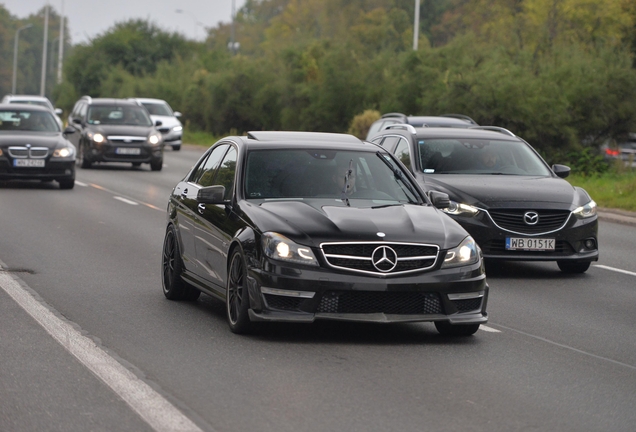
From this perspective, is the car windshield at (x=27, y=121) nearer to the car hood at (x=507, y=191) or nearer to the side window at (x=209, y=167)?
the car hood at (x=507, y=191)

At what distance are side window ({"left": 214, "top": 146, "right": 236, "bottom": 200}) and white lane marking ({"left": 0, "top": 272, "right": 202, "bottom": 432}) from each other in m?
1.59

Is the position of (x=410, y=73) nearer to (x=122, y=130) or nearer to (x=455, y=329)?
(x=122, y=130)

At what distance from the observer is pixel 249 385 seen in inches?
279

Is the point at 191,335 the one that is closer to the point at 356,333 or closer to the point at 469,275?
the point at 356,333

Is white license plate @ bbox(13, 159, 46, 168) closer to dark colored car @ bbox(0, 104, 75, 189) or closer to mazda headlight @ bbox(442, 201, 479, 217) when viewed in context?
dark colored car @ bbox(0, 104, 75, 189)

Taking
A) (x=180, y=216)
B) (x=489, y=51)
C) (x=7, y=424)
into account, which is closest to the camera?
(x=7, y=424)

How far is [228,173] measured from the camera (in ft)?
32.4

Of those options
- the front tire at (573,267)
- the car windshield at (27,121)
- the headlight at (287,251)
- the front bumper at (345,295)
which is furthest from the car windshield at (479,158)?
the car windshield at (27,121)

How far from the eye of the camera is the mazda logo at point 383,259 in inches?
331

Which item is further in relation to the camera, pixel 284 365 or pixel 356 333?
pixel 356 333

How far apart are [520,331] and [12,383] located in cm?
405

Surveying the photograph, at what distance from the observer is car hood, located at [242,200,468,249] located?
847cm

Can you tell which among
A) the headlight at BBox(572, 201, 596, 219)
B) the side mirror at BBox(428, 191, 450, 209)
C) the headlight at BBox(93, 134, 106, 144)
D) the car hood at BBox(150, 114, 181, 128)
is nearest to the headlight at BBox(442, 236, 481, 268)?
the side mirror at BBox(428, 191, 450, 209)

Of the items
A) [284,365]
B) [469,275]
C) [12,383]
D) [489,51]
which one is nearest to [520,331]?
[469,275]
